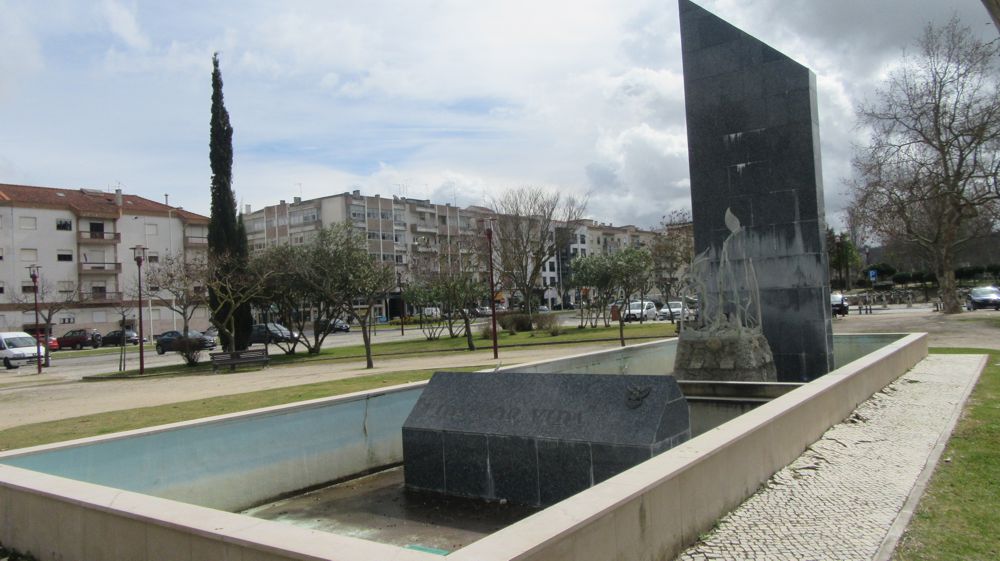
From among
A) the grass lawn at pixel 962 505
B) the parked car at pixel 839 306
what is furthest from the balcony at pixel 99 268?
the grass lawn at pixel 962 505

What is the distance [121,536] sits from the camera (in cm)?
418

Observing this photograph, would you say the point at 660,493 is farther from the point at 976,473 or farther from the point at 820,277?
the point at 820,277

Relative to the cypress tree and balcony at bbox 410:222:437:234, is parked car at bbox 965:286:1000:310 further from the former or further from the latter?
balcony at bbox 410:222:437:234

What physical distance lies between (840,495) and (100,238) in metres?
64.7

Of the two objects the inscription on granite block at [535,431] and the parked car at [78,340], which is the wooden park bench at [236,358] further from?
the parked car at [78,340]

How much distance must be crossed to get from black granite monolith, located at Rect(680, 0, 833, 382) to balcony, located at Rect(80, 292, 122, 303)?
57272 mm

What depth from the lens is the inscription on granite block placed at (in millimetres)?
5879

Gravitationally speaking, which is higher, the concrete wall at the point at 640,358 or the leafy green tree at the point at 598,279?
the leafy green tree at the point at 598,279

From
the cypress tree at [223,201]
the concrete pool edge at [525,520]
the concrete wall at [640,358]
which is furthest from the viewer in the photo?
the cypress tree at [223,201]

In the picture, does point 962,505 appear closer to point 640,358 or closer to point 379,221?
point 640,358

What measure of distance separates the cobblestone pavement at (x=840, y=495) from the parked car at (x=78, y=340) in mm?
56414

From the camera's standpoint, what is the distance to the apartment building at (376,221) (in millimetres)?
77375

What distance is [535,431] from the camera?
20.5ft

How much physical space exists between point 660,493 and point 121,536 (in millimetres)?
3199
